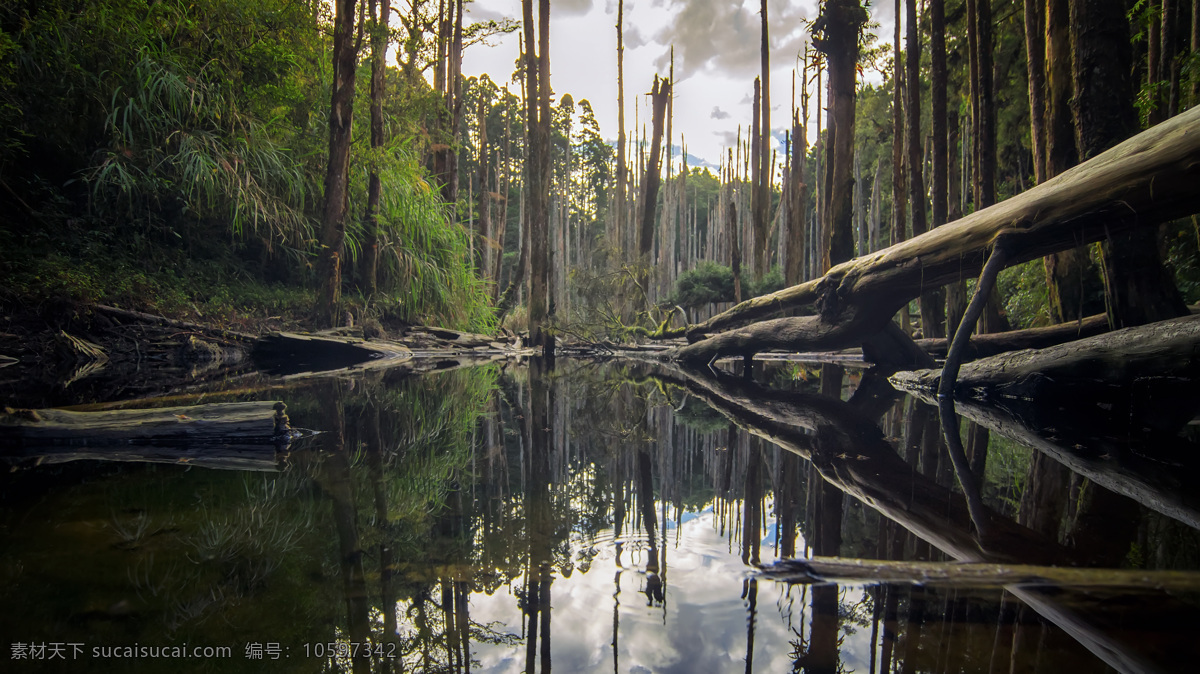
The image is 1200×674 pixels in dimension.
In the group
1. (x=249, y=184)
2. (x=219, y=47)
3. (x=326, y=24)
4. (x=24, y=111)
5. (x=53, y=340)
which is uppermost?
(x=326, y=24)

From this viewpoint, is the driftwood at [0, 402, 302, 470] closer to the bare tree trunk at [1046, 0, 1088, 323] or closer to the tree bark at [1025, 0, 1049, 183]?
the bare tree trunk at [1046, 0, 1088, 323]

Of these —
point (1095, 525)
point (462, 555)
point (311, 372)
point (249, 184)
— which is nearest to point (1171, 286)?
point (1095, 525)

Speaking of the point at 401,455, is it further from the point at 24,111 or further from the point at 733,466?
the point at 24,111

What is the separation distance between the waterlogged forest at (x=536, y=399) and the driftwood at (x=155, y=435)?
2 centimetres

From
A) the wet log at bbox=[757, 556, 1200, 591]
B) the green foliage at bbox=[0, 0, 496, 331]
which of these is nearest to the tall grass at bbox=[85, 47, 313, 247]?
the green foliage at bbox=[0, 0, 496, 331]

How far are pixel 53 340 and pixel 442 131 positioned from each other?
350 inches

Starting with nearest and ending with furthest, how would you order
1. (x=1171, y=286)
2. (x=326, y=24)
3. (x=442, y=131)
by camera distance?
1. (x=1171, y=286)
2. (x=326, y=24)
3. (x=442, y=131)

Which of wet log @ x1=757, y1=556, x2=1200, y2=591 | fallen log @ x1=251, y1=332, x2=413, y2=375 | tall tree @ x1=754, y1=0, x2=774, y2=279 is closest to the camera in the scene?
wet log @ x1=757, y1=556, x2=1200, y2=591

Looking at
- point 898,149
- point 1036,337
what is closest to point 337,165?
point 898,149

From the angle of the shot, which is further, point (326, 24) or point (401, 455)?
point (326, 24)

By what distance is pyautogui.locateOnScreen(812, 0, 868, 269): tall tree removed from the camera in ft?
26.2

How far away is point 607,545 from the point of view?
180 centimetres

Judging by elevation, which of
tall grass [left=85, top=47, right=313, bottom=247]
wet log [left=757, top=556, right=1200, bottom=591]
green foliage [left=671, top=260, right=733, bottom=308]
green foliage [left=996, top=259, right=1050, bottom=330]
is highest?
tall grass [left=85, top=47, right=313, bottom=247]

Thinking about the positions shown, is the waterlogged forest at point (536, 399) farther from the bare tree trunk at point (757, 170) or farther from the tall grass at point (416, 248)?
the bare tree trunk at point (757, 170)
